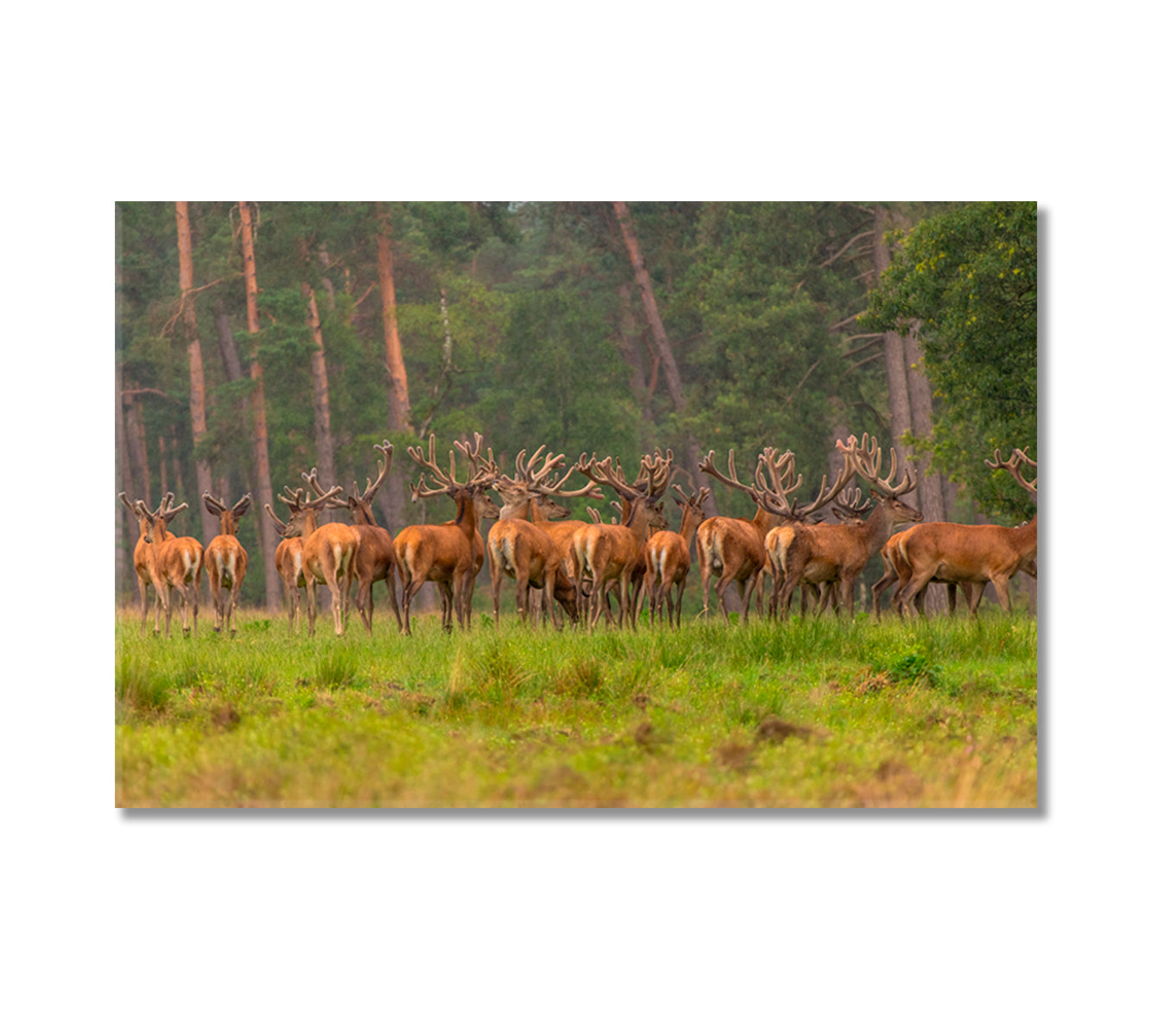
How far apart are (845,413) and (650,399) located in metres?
1.83

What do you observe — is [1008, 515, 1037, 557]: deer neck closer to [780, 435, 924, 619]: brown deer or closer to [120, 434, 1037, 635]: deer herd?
[120, 434, 1037, 635]: deer herd

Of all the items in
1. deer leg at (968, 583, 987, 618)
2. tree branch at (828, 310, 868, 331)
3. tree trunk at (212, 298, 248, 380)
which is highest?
tree branch at (828, 310, 868, 331)

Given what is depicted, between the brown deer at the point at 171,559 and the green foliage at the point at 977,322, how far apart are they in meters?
5.85

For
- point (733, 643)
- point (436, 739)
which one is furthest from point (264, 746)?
point (733, 643)

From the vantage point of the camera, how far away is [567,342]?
12.2m

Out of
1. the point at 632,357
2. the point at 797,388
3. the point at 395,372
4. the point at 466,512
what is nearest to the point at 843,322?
the point at 797,388

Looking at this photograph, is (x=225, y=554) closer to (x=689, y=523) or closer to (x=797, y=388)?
(x=689, y=523)

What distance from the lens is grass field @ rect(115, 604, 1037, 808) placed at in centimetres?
705

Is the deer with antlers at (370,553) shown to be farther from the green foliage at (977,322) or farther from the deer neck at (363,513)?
the green foliage at (977,322)

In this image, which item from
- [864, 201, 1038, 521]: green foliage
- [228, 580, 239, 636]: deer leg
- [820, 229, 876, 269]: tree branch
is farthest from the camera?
[820, 229, 876, 269]: tree branch

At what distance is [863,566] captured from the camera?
38.9ft

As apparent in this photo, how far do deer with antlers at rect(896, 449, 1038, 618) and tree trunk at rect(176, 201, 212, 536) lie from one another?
605cm

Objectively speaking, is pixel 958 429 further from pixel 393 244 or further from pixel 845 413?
pixel 393 244

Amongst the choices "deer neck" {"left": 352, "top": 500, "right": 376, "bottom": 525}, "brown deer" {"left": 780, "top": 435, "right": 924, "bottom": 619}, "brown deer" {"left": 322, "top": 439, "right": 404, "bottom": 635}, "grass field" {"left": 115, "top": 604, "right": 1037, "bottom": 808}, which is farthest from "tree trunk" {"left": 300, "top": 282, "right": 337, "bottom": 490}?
"brown deer" {"left": 780, "top": 435, "right": 924, "bottom": 619}
